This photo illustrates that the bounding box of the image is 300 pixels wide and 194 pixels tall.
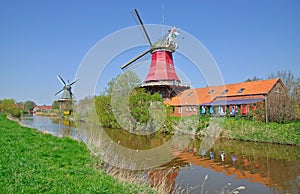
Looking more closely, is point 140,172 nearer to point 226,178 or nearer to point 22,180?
point 226,178

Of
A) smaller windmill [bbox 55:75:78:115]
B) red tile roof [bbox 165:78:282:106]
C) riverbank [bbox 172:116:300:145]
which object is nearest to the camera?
riverbank [bbox 172:116:300:145]

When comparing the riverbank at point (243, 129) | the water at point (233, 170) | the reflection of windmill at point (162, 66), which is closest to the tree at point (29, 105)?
the reflection of windmill at point (162, 66)

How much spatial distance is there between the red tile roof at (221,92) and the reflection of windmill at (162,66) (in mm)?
1241

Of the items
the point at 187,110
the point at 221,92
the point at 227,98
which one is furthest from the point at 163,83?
the point at 227,98

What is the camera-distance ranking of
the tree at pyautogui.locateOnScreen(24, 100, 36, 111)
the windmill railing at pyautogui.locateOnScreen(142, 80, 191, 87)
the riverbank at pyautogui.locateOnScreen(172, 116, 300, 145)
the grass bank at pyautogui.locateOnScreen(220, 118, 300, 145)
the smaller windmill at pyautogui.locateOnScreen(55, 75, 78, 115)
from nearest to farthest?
the grass bank at pyautogui.locateOnScreen(220, 118, 300, 145) → the riverbank at pyautogui.locateOnScreen(172, 116, 300, 145) → the windmill railing at pyautogui.locateOnScreen(142, 80, 191, 87) → the smaller windmill at pyautogui.locateOnScreen(55, 75, 78, 115) → the tree at pyautogui.locateOnScreen(24, 100, 36, 111)

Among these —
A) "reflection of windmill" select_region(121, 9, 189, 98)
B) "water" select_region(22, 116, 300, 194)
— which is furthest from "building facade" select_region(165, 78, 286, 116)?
"water" select_region(22, 116, 300, 194)

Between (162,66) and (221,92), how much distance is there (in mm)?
6011

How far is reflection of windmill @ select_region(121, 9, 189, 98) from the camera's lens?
2322 cm

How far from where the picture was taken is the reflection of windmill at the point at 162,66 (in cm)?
A: 2322

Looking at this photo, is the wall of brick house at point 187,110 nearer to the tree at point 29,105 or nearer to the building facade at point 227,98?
the building facade at point 227,98

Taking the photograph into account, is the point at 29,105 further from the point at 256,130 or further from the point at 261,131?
the point at 261,131

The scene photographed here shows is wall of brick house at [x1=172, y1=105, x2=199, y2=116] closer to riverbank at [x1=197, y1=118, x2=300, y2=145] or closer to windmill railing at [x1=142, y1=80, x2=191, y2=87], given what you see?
windmill railing at [x1=142, y1=80, x2=191, y2=87]

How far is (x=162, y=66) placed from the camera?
23484mm

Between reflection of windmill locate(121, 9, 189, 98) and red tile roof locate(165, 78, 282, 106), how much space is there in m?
1.24
